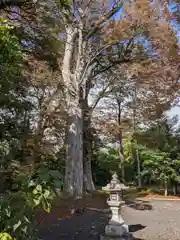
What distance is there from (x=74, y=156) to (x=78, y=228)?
13.0ft

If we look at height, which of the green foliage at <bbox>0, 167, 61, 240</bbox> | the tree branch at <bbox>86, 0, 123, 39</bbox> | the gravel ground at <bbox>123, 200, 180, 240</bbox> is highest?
the tree branch at <bbox>86, 0, 123, 39</bbox>

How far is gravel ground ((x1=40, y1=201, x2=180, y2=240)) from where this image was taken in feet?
18.6

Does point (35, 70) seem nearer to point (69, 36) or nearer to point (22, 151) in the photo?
point (69, 36)

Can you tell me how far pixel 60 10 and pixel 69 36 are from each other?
5.00ft

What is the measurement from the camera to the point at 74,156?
10.1 m

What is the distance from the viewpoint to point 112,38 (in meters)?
11.6

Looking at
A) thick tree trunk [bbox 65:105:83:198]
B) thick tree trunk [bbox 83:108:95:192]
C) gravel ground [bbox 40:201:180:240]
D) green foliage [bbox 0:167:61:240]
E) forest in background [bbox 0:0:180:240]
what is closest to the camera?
green foliage [bbox 0:167:61:240]

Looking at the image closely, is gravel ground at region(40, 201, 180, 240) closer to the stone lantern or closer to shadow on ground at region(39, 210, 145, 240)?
shadow on ground at region(39, 210, 145, 240)

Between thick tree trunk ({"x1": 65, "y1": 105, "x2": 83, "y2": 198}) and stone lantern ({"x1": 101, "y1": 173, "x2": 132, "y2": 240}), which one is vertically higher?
thick tree trunk ({"x1": 65, "y1": 105, "x2": 83, "y2": 198})

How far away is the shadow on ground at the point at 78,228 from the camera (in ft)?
18.2

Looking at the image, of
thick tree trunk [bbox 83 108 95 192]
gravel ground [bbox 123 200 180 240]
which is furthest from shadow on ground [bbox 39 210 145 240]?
thick tree trunk [bbox 83 108 95 192]

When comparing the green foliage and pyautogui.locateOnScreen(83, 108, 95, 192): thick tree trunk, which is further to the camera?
pyautogui.locateOnScreen(83, 108, 95, 192): thick tree trunk

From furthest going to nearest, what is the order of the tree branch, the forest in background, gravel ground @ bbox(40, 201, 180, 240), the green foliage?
the tree branch → gravel ground @ bbox(40, 201, 180, 240) → the forest in background → the green foliage

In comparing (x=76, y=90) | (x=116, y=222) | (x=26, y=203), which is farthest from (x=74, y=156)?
(x=26, y=203)
